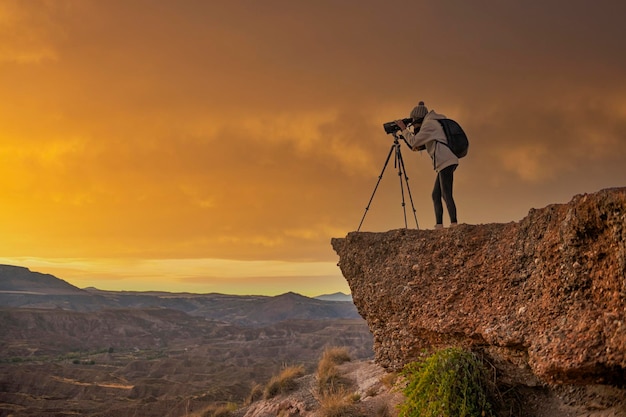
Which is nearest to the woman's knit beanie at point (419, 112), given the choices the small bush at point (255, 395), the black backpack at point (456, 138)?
the black backpack at point (456, 138)

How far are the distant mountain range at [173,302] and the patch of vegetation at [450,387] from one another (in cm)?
11154

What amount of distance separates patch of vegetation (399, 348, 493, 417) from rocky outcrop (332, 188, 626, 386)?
31 cm

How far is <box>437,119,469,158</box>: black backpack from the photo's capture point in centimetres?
741

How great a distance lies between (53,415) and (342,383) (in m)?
29.2

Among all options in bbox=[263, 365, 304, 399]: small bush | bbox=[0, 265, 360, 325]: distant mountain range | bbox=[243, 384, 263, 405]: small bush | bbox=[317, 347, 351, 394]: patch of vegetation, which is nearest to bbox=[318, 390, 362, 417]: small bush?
bbox=[317, 347, 351, 394]: patch of vegetation

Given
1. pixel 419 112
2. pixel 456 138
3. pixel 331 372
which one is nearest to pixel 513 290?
pixel 456 138

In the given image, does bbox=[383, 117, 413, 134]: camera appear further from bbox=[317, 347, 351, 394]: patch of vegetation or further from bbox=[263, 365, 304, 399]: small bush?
bbox=[263, 365, 304, 399]: small bush

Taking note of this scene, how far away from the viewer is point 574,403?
5.31m

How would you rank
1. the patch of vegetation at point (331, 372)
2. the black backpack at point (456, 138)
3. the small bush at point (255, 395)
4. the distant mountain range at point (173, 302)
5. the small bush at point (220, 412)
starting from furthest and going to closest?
the distant mountain range at point (173, 302) → the small bush at point (255, 395) → the small bush at point (220, 412) → the patch of vegetation at point (331, 372) → the black backpack at point (456, 138)

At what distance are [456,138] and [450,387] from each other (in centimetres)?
361

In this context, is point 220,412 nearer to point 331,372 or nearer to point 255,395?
point 255,395

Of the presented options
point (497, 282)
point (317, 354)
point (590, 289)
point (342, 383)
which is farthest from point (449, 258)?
point (317, 354)

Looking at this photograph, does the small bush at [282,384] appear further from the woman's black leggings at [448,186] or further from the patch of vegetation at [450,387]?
the woman's black leggings at [448,186]

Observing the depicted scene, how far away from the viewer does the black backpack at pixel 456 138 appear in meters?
7.41
